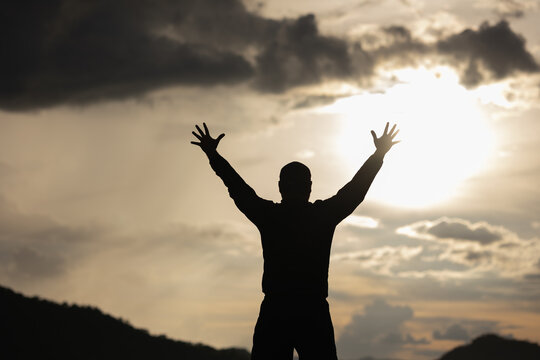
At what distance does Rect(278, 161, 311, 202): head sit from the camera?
33.7 ft

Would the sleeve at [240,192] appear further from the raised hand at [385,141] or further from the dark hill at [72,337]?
the dark hill at [72,337]

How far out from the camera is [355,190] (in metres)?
10.7

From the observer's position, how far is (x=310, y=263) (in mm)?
10055

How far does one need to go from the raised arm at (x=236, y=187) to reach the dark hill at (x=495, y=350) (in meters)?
50.5

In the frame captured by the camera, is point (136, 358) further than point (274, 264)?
Yes

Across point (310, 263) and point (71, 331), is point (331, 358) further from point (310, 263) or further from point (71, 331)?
point (71, 331)

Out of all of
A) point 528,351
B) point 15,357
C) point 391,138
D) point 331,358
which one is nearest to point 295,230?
point 331,358

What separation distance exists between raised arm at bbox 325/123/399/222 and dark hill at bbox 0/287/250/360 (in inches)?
1177

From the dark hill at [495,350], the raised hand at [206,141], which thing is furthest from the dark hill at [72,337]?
the raised hand at [206,141]

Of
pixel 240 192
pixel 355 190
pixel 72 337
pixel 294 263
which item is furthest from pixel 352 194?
pixel 72 337

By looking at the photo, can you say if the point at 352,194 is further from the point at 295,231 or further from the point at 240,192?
the point at 240,192

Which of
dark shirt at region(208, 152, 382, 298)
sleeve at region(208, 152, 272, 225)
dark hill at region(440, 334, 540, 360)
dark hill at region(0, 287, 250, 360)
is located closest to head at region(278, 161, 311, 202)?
dark shirt at region(208, 152, 382, 298)

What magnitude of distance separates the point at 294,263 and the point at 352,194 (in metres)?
1.53

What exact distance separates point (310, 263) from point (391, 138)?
297 centimetres
